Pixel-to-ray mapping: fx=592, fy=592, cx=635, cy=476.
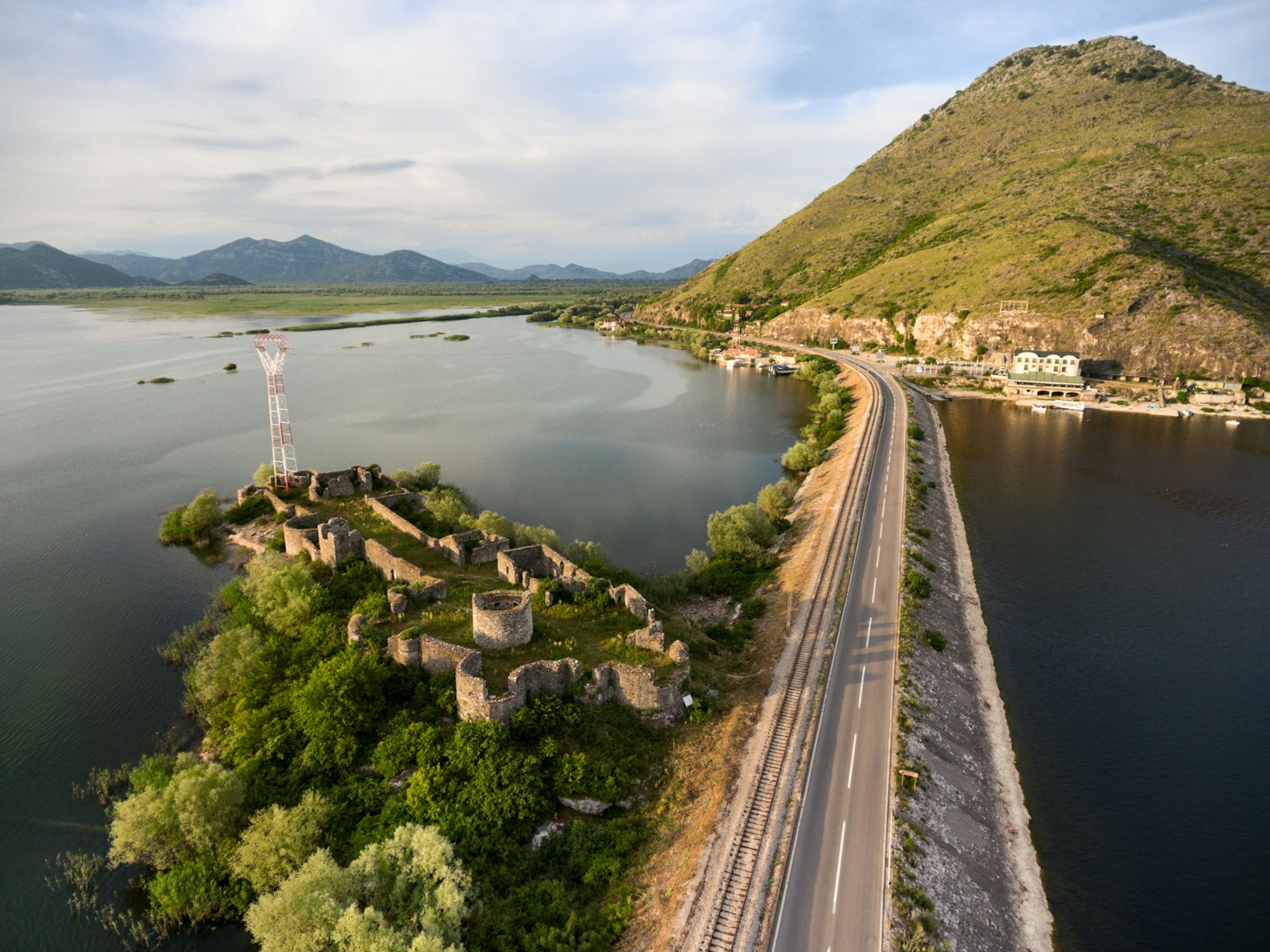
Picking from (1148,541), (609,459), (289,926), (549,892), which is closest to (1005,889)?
(549,892)

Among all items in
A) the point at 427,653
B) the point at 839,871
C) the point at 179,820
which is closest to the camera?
the point at 839,871

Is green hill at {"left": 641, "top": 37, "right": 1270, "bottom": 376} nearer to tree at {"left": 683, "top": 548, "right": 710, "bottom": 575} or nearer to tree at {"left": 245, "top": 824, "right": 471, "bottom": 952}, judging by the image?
tree at {"left": 683, "top": 548, "right": 710, "bottom": 575}

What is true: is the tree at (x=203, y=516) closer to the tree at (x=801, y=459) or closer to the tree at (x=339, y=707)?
the tree at (x=339, y=707)

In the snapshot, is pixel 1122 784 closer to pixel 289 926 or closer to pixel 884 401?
pixel 289 926

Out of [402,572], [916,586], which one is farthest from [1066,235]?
[402,572]

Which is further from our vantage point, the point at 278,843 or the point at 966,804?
the point at 966,804

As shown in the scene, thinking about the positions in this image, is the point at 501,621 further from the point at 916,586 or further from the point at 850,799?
the point at 916,586

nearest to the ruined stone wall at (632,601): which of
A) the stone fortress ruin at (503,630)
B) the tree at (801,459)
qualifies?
the stone fortress ruin at (503,630)
